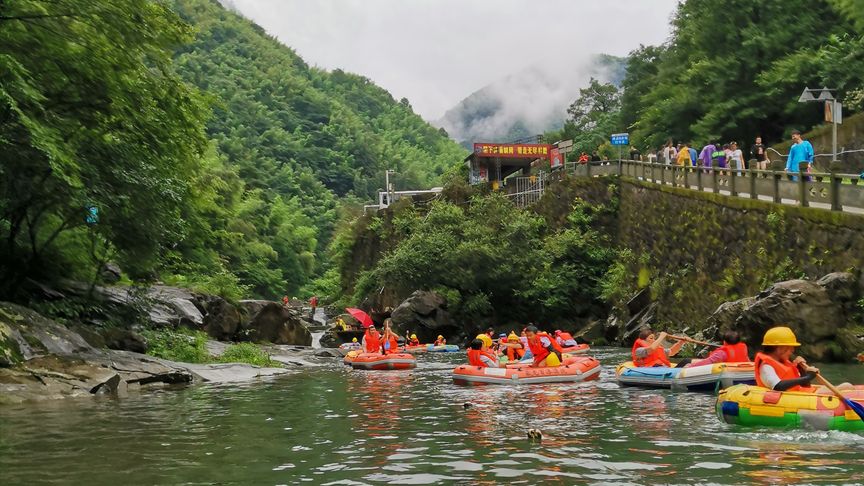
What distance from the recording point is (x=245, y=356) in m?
25.9

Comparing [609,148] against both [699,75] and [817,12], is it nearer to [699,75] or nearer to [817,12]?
[699,75]

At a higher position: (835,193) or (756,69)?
(756,69)

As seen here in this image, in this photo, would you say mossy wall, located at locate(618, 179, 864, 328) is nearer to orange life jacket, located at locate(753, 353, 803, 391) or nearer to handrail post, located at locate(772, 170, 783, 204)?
handrail post, located at locate(772, 170, 783, 204)

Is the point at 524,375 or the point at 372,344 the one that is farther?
the point at 372,344

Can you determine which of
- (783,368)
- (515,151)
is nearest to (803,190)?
(783,368)

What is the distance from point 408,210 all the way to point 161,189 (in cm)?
3820

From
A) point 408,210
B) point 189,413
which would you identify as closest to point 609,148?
point 408,210

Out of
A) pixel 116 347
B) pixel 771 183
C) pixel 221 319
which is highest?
pixel 771 183

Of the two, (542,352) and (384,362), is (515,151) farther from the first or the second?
(542,352)

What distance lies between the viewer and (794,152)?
2439 cm

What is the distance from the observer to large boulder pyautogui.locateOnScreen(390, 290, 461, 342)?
1689 inches

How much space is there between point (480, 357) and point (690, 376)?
548 cm

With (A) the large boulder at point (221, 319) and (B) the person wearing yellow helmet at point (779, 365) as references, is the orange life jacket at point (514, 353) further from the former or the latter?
(B) the person wearing yellow helmet at point (779, 365)

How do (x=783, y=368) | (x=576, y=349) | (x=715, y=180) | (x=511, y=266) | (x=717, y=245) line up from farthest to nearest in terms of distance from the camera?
(x=511, y=266) < (x=715, y=180) < (x=576, y=349) < (x=717, y=245) < (x=783, y=368)
